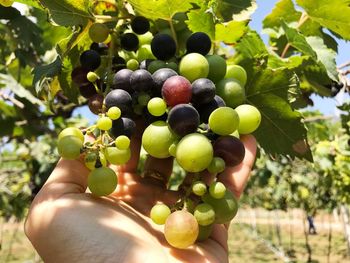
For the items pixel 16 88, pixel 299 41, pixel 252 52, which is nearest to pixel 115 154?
pixel 252 52

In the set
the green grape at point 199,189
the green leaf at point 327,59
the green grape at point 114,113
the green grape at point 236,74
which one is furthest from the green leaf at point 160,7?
the green leaf at point 327,59

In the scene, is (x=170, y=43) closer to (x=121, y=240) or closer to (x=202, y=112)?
(x=202, y=112)

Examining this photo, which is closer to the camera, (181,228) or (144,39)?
(181,228)

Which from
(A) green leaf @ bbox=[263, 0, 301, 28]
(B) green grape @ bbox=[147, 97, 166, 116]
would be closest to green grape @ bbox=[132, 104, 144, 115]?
(B) green grape @ bbox=[147, 97, 166, 116]

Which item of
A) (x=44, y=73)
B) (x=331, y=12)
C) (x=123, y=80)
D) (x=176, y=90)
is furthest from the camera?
(x=331, y=12)

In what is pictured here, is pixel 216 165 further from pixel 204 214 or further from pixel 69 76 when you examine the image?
pixel 69 76

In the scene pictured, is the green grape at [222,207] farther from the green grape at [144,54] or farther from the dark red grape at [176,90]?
the green grape at [144,54]
